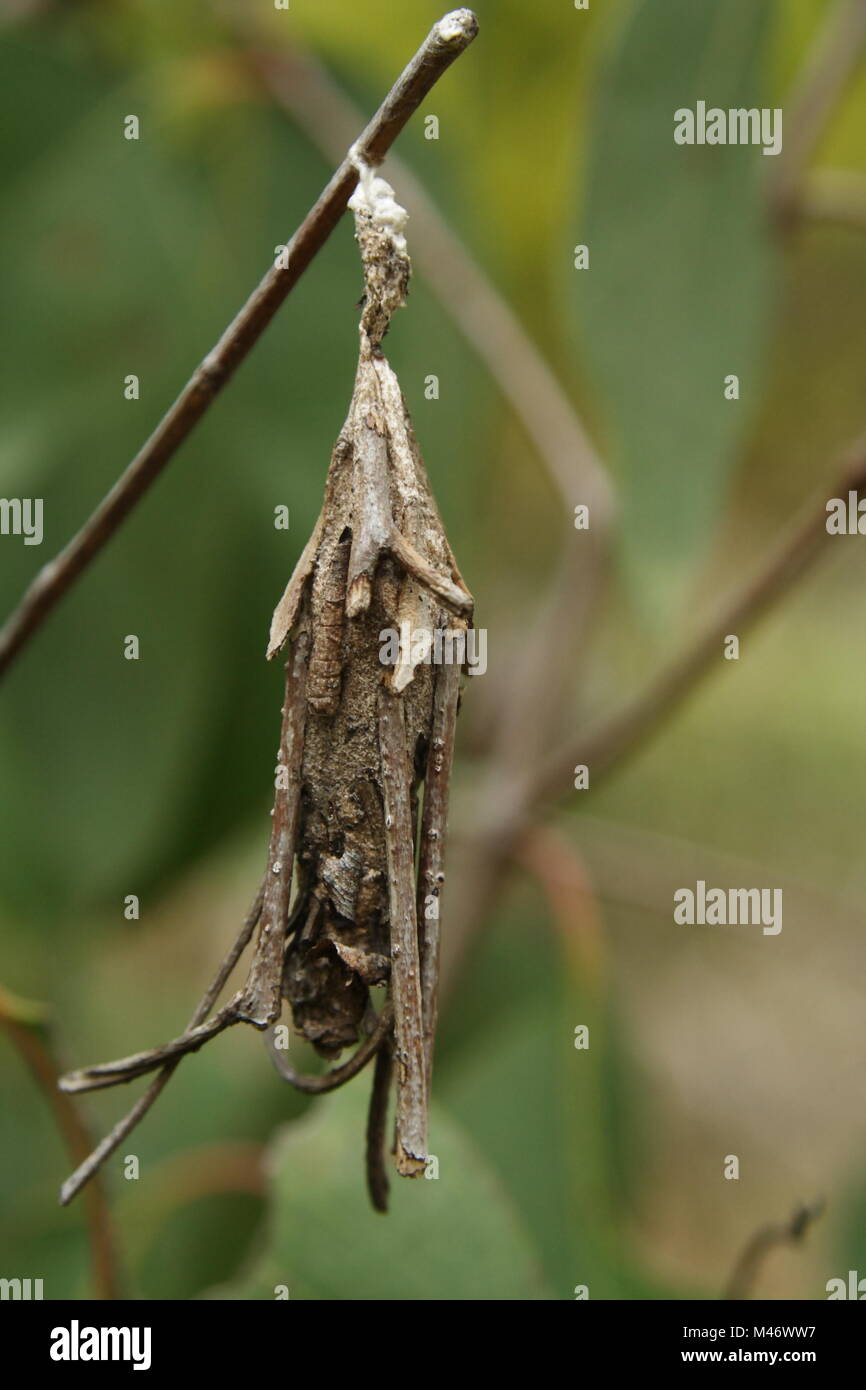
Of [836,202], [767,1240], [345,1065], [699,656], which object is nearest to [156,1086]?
[345,1065]

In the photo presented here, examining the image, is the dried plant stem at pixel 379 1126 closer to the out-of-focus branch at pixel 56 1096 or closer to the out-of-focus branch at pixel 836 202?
the out-of-focus branch at pixel 56 1096

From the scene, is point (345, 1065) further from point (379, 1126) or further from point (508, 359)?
point (508, 359)

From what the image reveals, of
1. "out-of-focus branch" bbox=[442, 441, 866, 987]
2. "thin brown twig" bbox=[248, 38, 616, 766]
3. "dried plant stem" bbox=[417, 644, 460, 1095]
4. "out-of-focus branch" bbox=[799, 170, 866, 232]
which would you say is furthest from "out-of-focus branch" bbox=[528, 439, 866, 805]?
"dried plant stem" bbox=[417, 644, 460, 1095]

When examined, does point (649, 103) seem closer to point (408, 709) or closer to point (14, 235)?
point (14, 235)

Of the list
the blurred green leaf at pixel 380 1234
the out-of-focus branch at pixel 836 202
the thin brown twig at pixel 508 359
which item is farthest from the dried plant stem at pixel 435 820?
the out-of-focus branch at pixel 836 202
